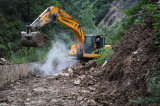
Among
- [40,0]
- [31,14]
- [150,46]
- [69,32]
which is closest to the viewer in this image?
[150,46]

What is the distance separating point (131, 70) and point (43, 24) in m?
5.87

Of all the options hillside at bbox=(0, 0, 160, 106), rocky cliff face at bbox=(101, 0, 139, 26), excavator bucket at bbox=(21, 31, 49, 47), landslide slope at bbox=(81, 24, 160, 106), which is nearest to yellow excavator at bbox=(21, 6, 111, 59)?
excavator bucket at bbox=(21, 31, 49, 47)

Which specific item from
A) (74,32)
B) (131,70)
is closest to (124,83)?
(131,70)

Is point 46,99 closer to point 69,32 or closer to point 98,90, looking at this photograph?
point 98,90

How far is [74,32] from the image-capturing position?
39.1 feet

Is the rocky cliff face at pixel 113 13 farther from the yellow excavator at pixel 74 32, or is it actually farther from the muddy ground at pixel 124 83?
the muddy ground at pixel 124 83

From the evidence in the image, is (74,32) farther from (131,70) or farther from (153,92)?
(153,92)

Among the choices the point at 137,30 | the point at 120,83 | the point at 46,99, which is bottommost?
the point at 46,99

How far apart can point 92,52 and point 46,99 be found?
8.39 metres

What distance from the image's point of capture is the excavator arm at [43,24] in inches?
309

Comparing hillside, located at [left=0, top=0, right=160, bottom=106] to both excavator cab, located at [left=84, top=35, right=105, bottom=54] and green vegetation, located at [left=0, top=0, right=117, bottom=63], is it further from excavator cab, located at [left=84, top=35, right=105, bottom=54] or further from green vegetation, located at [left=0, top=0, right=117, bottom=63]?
excavator cab, located at [left=84, top=35, right=105, bottom=54]

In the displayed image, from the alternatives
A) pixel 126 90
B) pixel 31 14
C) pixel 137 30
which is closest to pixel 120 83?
pixel 126 90

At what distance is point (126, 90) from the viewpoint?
3871mm

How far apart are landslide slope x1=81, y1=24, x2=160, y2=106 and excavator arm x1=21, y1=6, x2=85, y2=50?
321 cm
